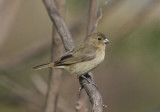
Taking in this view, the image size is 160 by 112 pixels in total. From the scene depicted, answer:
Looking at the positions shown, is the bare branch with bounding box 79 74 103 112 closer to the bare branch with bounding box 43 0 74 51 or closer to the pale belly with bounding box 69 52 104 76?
the bare branch with bounding box 43 0 74 51

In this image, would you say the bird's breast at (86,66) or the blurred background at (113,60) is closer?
the bird's breast at (86,66)

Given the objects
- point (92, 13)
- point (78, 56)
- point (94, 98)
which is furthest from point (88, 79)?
point (94, 98)

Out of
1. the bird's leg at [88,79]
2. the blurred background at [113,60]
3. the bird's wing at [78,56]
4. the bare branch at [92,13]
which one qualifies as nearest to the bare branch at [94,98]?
the bird's leg at [88,79]

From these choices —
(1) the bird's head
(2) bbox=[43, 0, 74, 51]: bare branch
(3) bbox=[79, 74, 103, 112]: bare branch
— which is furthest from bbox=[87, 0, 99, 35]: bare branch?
(3) bbox=[79, 74, 103, 112]: bare branch

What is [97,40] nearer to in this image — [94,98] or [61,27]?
[61,27]

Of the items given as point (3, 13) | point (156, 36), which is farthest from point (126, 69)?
point (3, 13)

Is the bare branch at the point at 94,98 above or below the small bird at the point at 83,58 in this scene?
below

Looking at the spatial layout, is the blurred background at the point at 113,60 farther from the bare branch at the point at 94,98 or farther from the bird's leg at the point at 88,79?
the bare branch at the point at 94,98
